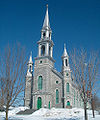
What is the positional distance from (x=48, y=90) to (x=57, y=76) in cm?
499

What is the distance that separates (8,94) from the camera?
31.7 ft

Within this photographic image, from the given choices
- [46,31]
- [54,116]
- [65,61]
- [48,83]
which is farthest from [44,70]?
[54,116]

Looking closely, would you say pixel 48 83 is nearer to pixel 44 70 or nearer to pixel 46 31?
pixel 44 70

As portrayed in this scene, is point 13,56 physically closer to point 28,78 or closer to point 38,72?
point 38,72

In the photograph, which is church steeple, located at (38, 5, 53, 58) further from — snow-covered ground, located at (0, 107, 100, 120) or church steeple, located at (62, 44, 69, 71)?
snow-covered ground, located at (0, 107, 100, 120)

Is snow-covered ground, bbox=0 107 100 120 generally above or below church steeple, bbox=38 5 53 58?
below

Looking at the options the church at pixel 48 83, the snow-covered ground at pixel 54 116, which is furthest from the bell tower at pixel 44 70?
the snow-covered ground at pixel 54 116

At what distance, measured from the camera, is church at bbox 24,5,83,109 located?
33.4 meters

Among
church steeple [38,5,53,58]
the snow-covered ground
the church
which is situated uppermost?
church steeple [38,5,53,58]

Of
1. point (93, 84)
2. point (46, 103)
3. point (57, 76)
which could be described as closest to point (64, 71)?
point (57, 76)

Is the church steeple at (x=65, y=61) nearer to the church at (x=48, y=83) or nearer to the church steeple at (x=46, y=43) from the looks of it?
the church at (x=48, y=83)

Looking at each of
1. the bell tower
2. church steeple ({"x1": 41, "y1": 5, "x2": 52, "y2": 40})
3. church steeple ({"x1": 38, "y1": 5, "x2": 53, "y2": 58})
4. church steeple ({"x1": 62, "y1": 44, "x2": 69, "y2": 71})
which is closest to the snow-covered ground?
the bell tower

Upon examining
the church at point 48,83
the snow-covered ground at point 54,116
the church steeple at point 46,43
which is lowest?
the snow-covered ground at point 54,116

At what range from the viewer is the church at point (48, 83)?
3341cm
